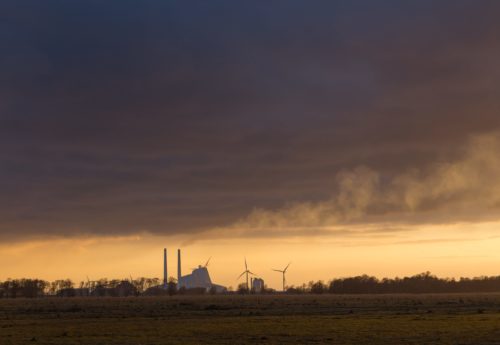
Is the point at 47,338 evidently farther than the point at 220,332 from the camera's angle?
No

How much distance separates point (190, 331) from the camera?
62.3 m

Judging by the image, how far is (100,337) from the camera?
185 ft

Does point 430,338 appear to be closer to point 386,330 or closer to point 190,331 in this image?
point 386,330

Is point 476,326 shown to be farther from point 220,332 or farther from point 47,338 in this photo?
point 47,338

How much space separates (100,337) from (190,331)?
9181 mm

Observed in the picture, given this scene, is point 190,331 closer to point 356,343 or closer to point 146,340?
point 146,340

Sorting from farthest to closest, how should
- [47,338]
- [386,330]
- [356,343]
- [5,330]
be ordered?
[5,330] < [386,330] < [47,338] < [356,343]

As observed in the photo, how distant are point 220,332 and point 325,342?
13.0 metres

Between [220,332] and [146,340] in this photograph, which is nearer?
[146,340]

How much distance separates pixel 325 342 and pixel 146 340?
13758mm

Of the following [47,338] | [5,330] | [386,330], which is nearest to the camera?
[47,338]

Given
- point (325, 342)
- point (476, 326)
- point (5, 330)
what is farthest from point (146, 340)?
point (476, 326)

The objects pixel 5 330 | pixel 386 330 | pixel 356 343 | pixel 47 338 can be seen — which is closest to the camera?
pixel 356 343

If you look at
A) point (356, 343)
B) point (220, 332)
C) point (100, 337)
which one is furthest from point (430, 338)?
point (100, 337)
